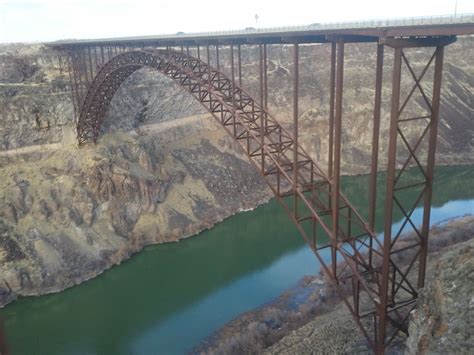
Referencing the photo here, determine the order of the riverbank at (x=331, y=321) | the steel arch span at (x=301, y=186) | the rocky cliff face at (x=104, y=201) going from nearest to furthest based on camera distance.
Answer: the riverbank at (x=331, y=321)
the steel arch span at (x=301, y=186)
the rocky cliff face at (x=104, y=201)

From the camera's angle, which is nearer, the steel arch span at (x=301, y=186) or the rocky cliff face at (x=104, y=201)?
the steel arch span at (x=301, y=186)

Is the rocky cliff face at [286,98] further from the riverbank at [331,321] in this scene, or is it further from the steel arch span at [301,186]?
the riverbank at [331,321]

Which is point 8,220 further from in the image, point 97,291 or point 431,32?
point 431,32

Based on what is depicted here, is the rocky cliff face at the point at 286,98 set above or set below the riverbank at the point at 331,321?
above

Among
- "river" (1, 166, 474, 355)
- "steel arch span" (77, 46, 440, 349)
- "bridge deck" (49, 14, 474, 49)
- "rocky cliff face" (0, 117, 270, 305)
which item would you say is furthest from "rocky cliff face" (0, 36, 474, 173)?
"bridge deck" (49, 14, 474, 49)

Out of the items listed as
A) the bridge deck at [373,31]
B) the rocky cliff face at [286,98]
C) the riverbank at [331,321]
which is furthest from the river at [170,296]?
the bridge deck at [373,31]

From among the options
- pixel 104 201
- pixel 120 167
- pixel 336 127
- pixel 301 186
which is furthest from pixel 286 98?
A: pixel 336 127

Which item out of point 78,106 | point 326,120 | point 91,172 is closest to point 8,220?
point 91,172
